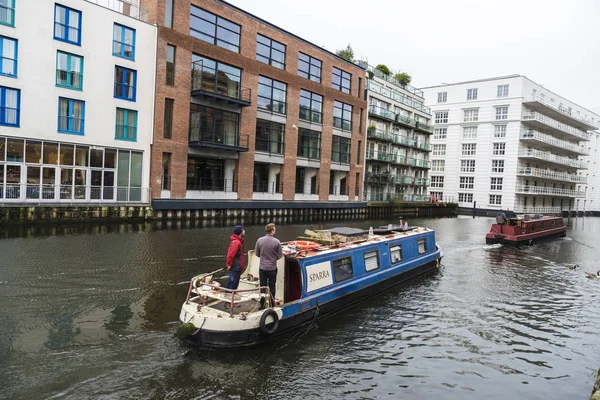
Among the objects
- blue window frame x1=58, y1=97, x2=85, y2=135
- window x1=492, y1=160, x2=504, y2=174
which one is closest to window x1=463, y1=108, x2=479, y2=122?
window x1=492, y1=160, x2=504, y2=174

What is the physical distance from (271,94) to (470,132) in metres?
40.8

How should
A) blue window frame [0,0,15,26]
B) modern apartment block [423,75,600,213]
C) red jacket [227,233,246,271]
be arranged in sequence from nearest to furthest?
red jacket [227,233,246,271]
blue window frame [0,0,15,26]
modern apartment block [423,75,600,213]

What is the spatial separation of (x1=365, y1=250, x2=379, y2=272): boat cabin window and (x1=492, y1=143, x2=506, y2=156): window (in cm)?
5665

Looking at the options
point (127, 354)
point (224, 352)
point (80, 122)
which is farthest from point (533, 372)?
point (80, 122)

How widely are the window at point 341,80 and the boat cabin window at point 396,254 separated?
102ft

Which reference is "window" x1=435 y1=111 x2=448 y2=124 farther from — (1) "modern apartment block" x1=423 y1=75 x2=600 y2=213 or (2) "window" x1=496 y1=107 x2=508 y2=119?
Answer: (2) "window" x1=496 y1=107 x2=508 y2=119

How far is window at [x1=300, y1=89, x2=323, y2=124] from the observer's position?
134 feet

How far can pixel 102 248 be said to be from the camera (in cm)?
1783

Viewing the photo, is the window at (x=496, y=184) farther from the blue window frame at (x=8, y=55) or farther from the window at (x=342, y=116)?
the blue window frame at (x=8, y=55)

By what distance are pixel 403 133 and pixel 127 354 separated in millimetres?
53144

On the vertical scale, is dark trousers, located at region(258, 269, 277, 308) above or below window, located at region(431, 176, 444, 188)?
below

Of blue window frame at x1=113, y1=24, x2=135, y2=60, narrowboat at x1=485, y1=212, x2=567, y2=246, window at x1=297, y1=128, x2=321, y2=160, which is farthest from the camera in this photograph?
window at x1=297, y1=128, x2=321, y2=160

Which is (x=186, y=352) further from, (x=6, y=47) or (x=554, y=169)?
(x=554, y=169)

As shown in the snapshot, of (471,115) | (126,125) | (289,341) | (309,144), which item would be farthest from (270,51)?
(471,115)
